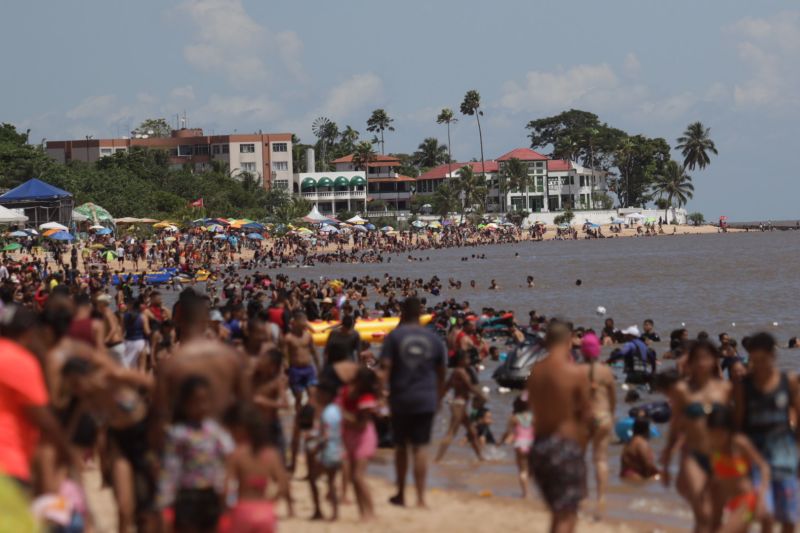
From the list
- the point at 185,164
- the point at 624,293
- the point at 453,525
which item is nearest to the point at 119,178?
the point at 185,164

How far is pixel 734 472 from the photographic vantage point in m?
7.21

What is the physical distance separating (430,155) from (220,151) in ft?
118

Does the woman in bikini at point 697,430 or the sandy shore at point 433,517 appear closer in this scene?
the woman in bikini at point 697,430

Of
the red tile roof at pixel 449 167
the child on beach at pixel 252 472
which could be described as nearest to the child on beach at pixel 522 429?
the child on beach at pixel 252 472

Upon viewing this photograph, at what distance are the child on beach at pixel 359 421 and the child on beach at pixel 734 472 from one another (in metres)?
2.69

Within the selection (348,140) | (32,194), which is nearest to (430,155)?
(348,140)

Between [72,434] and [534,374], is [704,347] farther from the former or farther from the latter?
[72,434]

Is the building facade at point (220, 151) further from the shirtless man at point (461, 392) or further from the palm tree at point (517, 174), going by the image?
the shirtless man at point (461, 392)

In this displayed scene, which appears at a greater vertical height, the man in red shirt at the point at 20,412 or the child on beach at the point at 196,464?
the man in red shirt at the point at 20,412

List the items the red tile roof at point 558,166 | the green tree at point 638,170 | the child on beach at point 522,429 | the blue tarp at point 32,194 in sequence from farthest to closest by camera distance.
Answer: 1. the green tree at point 638,170
2. the red tile roof at point 558,166
3. the blue tarp at point 32,194
4. the child on beach at point 522,429

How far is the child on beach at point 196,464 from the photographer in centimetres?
605

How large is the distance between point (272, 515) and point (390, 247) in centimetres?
8484

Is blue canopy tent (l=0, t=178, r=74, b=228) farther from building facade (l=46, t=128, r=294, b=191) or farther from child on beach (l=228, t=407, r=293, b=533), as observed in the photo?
building facade (l=46, t=128, r=294, b=191)

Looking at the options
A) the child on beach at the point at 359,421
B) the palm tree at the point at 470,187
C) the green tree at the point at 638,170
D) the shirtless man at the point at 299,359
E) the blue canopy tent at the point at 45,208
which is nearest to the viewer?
the child on beach at the point at 359,421
